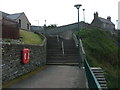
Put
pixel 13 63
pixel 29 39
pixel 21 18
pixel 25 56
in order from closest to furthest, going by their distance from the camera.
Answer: pixel 13 63 < pixel 25 56 < pixel 29 39 < pixel 21 18

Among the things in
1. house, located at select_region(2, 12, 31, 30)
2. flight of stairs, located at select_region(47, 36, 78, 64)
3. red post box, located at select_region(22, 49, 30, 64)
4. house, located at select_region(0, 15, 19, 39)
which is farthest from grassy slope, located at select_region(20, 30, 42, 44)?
house, located at select_region(2, 12, 31, 30)

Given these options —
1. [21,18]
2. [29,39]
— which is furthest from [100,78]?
[21,18]

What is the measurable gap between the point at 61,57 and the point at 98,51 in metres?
6.44

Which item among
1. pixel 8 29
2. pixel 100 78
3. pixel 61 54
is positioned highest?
pixel 8 29

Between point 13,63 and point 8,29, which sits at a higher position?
point 8,29

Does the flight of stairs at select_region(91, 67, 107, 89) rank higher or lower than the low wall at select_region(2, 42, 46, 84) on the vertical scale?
lower

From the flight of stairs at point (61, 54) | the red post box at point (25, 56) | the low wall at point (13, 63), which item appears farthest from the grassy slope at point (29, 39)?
the red post box at point (25, 56)

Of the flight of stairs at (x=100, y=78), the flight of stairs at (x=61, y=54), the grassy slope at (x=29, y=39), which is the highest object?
the grassy slope at (x=29, y=39)

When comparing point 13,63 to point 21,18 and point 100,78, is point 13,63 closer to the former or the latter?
point 100,78

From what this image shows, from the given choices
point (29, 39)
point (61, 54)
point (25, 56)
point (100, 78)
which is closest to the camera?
point (25, 56)

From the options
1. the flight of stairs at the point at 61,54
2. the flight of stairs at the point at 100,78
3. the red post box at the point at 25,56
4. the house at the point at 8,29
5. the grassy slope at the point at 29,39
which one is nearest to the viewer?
the red post box at the point at 25,56

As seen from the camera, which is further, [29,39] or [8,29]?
[29,39]

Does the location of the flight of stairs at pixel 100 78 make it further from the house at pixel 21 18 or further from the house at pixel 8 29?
the house at pixel 21 18

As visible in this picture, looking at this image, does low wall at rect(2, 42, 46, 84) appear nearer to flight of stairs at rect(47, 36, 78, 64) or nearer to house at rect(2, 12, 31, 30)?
flight of stairs at rect(47, 36, 78, 64)
